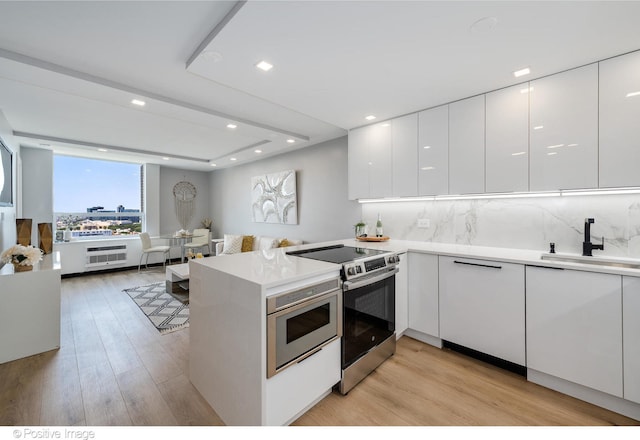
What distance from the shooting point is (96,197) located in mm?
5699

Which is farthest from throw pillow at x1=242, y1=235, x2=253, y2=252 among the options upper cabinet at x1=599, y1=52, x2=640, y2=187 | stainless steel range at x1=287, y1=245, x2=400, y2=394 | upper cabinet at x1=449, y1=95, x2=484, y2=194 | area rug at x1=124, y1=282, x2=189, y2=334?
upper cabinet at x1=599, y1=52, x2=640, y2=187

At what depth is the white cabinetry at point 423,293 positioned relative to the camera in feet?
7.98


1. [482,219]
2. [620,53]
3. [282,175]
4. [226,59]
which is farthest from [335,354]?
[282,175]

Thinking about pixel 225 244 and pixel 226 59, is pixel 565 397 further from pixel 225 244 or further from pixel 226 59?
pixel 225 244

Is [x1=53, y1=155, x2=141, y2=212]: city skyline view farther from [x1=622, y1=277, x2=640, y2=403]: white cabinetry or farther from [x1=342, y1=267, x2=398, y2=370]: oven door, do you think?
[x1=622, y1=277, x2=640, y2=403]: white cabinetry

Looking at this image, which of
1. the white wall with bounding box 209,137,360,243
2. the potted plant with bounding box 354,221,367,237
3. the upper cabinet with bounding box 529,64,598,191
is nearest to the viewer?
the upper cabinet with bounding box 529,64,598,191

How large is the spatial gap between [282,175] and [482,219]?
11.2ft

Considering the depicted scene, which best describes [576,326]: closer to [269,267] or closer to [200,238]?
[269,267]

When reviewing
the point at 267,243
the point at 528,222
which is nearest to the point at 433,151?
the point at 528,222

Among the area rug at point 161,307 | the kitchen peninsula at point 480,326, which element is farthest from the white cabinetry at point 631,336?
the area rug at point 161,307

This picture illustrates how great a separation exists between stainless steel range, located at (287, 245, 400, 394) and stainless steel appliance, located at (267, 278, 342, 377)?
12 centimetres

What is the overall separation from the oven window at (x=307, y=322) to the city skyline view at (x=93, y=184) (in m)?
6.26

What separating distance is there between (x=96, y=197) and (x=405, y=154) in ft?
20.8

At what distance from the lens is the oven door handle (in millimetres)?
1789
